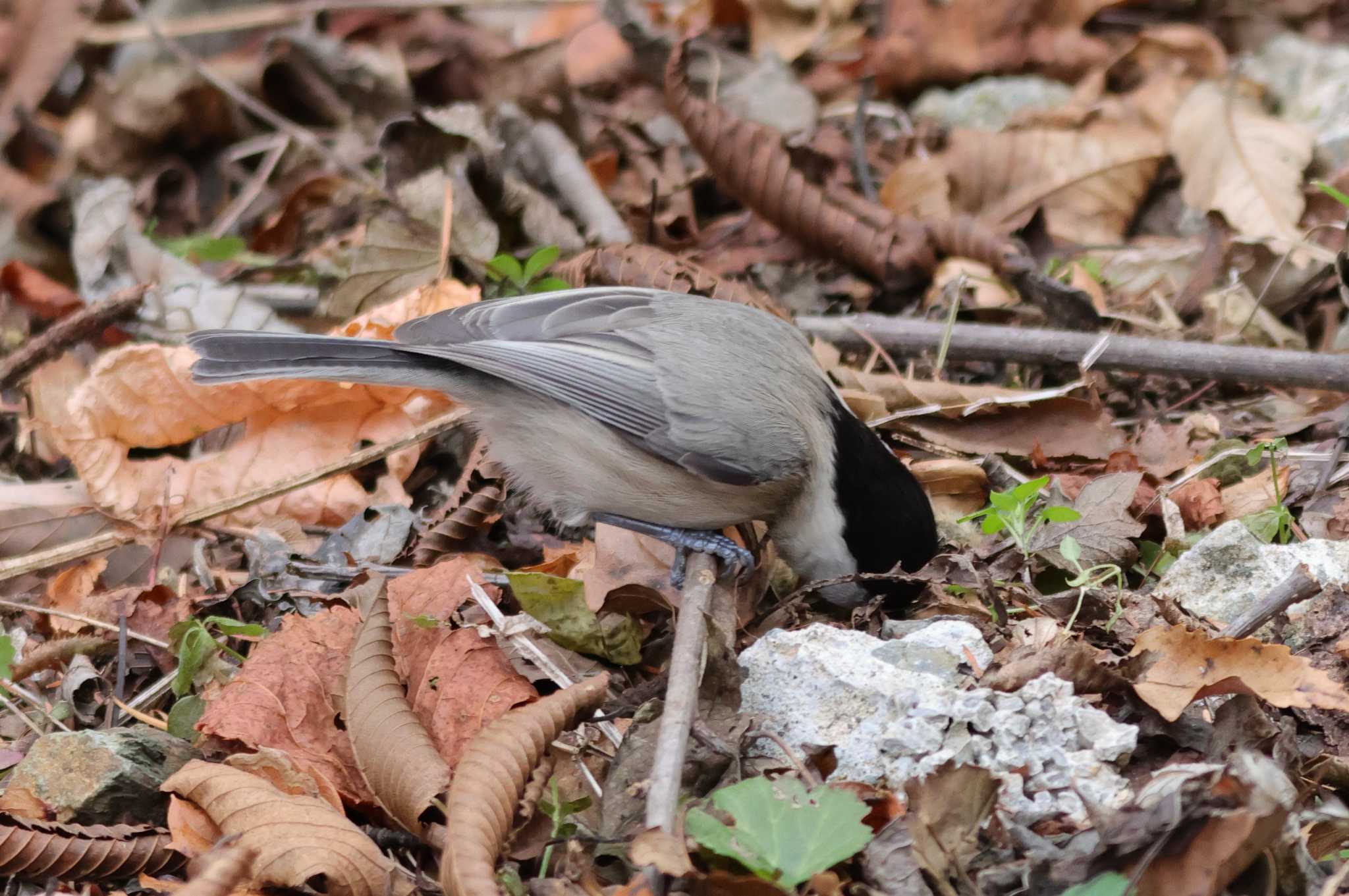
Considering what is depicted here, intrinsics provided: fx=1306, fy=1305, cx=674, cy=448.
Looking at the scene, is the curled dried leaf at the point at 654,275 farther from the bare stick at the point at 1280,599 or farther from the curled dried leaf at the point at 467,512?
the bare stick at the point at 1280,599

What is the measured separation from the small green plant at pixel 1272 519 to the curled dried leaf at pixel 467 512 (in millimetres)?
2155

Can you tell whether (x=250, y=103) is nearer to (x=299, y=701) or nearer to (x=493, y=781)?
(x=299, y=701)

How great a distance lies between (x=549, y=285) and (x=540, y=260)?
100 millimetres

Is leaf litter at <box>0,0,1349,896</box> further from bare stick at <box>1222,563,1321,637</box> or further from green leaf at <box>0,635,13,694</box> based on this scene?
bare stick at <box>1222,563,1321,637</box>

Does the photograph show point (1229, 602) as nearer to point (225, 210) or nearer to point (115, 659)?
point (115, 659)

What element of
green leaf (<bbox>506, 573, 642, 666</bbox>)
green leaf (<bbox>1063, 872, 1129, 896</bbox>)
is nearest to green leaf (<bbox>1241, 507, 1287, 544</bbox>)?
green leaf (<bbox>1063, 872, 1129, 896</bbox>)

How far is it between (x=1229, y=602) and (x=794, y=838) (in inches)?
61.2

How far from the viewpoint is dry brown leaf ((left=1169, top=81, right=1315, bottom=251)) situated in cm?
480

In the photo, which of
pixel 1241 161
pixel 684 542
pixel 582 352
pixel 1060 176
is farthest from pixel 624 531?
pixel 1241 161

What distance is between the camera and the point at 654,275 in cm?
457

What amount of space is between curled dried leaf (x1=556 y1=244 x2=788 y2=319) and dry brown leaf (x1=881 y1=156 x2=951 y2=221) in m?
0.84

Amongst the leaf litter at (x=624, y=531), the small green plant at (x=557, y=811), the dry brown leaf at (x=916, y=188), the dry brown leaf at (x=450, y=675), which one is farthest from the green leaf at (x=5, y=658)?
the dry brown leaf at (x=916, y=188)

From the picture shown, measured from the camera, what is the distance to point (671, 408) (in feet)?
12.1

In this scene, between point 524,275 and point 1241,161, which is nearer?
point 524,275
